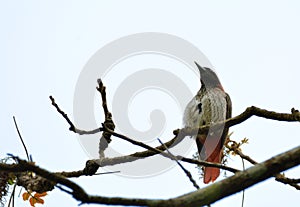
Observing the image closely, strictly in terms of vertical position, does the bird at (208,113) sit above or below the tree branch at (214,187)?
above

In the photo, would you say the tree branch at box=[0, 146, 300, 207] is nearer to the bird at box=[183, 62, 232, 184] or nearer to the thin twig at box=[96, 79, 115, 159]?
the thin twig at box=[96, 79, 115, 159]

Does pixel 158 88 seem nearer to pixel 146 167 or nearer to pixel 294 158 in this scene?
pixel 146 167

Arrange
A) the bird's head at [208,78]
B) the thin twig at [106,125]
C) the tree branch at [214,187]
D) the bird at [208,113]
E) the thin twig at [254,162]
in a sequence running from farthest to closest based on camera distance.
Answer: the bird's head at [208,78] → the bird at [208,113] → the thin twig at [106,125] → the thin twig at [254,162] → the tree branch at [214,187]

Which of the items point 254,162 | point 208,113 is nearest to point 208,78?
point 208,113

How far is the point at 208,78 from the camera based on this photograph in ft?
18.4

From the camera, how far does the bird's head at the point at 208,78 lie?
17.9 feet

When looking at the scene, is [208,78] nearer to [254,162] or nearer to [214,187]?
[254,162]

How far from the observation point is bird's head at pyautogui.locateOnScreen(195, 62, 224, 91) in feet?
17.9

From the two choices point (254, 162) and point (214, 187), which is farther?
point (254, 162)

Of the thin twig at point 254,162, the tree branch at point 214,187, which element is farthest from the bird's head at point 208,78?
the tree branch at point 214,187

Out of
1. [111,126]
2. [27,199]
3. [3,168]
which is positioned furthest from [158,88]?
[3,168]

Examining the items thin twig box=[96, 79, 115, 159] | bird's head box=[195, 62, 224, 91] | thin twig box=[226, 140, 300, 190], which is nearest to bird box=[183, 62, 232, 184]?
bird's head box=[195, 62, 224, 91]

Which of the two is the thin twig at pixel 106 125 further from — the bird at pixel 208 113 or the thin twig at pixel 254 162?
the bird at pixel 208 113

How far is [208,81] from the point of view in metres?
5.54
